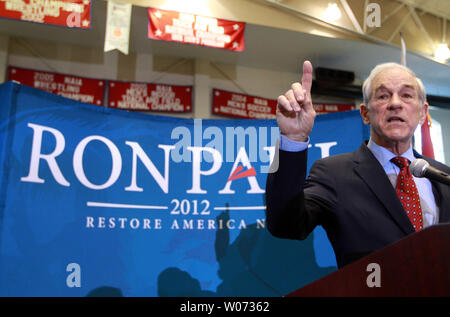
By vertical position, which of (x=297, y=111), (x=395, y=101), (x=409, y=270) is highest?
(x=395, y=101)

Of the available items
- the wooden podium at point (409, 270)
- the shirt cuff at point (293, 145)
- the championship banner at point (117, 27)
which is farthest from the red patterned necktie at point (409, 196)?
the championship banner at point (117, 27)

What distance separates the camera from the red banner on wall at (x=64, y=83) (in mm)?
5434

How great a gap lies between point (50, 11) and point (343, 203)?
13.1 ft

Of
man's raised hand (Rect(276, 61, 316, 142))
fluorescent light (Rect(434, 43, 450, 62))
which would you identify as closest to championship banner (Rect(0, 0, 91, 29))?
man's raised hand (Rect(276, 61, 316, 142))

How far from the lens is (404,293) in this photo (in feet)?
1.54

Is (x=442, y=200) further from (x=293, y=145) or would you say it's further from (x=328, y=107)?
(x=328, y=107)

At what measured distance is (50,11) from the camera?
4059mm

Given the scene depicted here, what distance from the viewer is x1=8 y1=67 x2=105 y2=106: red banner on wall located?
543 centimetres

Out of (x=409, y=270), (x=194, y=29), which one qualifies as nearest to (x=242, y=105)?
(x=194, y=29)

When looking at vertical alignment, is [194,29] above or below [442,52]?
below

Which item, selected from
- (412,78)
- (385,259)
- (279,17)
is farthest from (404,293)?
(279,17)

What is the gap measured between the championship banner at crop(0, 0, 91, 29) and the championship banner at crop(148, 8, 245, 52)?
2.42ft

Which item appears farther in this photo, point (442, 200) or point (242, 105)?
point (242, 105)

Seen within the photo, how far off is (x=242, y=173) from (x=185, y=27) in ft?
10.3
